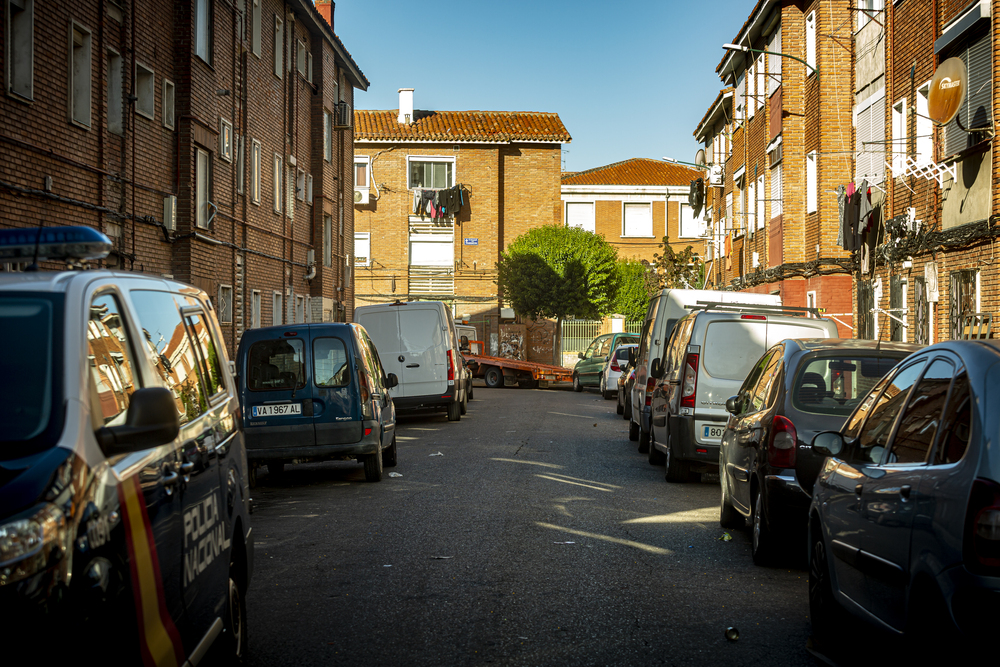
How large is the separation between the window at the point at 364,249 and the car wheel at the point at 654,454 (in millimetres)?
41682

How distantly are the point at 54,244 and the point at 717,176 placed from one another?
39.0 meters

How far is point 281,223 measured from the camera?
2934cm

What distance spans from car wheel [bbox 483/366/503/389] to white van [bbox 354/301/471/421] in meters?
15.3

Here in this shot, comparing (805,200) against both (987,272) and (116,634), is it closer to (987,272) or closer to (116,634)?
(987,272)

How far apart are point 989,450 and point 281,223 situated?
89.0ft

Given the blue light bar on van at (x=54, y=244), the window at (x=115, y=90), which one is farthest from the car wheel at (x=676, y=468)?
the window at (x=115, y=90)

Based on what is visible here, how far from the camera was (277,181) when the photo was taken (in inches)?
1137

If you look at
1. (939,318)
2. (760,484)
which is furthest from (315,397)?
(939,318)

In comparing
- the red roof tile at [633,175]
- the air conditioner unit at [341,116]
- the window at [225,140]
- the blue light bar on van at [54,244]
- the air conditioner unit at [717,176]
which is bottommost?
the blue light bar on van at [54,244]

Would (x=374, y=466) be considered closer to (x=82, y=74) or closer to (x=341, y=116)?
(x=82, y=74)

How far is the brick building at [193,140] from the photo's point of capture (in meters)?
14.8

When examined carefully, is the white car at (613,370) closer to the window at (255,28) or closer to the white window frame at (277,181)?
the white window frame at (277,181)

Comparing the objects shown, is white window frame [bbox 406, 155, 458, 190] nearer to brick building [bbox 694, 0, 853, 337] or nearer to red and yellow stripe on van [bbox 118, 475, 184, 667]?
brick building [bbox 694, 0, 853, 337]

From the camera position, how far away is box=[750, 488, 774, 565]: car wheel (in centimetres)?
729
